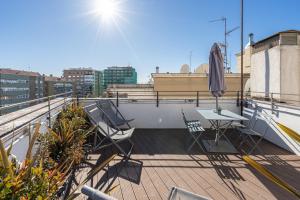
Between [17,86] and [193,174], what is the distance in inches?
3012

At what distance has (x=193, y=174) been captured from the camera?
3.50 meters

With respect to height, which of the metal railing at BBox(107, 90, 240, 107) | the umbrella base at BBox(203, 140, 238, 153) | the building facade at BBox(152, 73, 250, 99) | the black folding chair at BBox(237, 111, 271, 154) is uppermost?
the building facade at BBox(152, 73, 250, 99)

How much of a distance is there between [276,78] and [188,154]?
167 inches

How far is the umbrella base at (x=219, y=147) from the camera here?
4.58m

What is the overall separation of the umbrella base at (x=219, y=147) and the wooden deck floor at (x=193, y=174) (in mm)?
230

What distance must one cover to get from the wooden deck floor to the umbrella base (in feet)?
0.75

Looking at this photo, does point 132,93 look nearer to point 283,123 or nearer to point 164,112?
point 164,112

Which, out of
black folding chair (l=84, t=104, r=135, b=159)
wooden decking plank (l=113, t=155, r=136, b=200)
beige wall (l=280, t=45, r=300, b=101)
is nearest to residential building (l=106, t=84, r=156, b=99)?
black folding chair (l=84, t=104, r=135, b=159)

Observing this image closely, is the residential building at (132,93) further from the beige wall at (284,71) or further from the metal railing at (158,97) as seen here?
the beige wall at (284,71)

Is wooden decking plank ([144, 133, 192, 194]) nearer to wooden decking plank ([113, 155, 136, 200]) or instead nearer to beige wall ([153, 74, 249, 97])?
wooden decking plank ([113, 155, 136, 200])

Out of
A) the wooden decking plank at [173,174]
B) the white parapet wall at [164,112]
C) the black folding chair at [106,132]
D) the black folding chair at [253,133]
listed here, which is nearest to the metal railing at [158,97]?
the white parapet wall at [164,112]

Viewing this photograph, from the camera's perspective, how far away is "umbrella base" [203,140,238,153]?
4584 mm

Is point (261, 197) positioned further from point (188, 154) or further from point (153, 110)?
point (153, 110)

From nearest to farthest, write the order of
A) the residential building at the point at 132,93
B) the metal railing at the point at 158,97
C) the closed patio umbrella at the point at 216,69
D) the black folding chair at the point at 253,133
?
the black folding chair at the point at 253,133 < the closed patio umbrella at the point at 216,69 < the metal railing at the point at 158,97 < the residential building at the point at 132,93
